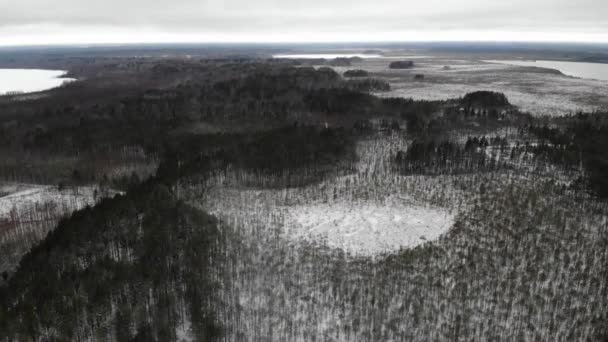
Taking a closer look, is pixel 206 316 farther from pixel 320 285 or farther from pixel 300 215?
pixel 300 215

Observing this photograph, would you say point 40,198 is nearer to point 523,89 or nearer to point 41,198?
point 41,198

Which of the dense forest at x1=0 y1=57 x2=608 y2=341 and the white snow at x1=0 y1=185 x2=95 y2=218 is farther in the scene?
the white snow at x1=0 y1=185 x2=95 y2=218

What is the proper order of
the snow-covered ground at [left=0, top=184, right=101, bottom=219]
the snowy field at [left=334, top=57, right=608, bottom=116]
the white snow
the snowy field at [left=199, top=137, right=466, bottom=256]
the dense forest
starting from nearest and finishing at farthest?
the dense forest
the snowy field at [left=199, top=137, right=466, bottom=256]
the snow-covered ground at [left=0, top=184, right=101, bottom=219]
the white snow
the snowy field at [left=334, top=57, right=608, bottom=116]

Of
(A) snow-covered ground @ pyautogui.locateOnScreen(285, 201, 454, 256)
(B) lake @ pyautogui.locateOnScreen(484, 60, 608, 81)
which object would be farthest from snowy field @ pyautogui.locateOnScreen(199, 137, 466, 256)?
(B) lake @ pyautogui.locateOnScreen(484, 60, 608, 81)

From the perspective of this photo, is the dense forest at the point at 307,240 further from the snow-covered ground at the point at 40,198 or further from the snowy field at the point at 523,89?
the snowy field at the point at 523,89

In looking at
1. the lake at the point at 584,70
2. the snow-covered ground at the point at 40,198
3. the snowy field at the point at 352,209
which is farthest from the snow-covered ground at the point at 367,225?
the lake at the point at 584,70

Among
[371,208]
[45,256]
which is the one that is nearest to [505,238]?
[371,208]

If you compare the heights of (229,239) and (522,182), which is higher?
(522,182)

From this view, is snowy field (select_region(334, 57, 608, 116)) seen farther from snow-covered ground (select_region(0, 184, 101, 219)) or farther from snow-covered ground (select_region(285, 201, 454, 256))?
snow-covered ground (select_region(0, 184, 101, 219))

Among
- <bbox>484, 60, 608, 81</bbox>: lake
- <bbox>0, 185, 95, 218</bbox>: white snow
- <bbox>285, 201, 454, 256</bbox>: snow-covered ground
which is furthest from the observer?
<bbox>484, 60, 608, 81</bbox>: lake
